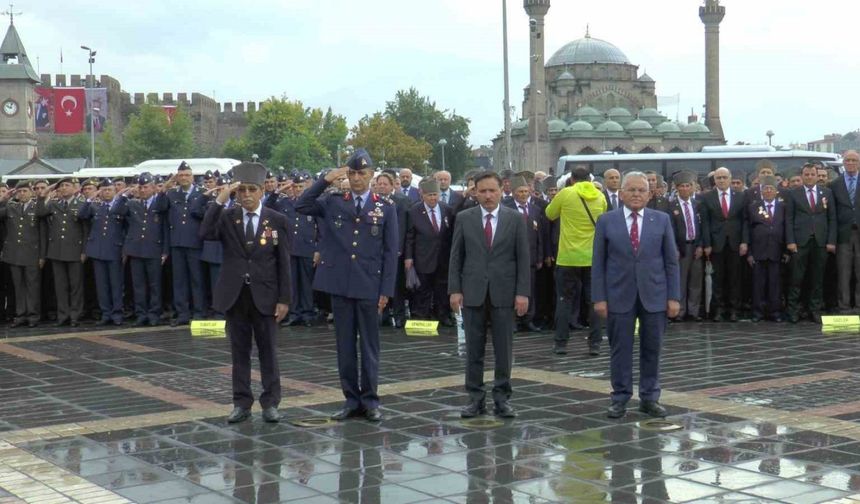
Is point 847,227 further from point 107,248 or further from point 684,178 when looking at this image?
point 107,248

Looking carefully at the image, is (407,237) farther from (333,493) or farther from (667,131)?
(667,131)

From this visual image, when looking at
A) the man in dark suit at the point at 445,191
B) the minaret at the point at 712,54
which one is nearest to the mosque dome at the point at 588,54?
the minaret at the point at 712,54

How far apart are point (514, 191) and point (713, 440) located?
750 cm

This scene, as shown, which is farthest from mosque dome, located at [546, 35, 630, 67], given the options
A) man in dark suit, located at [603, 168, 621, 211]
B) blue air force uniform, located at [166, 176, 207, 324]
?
man in dark suit, located at [603, 168, 621, 211]

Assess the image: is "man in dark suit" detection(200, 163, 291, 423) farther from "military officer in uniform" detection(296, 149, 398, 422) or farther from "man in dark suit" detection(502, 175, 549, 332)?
"man in dark suit" detection(502, 175, 549, 332)

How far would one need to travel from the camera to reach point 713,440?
8289 millimetres

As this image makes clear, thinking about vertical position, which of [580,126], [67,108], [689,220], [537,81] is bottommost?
[689,220]

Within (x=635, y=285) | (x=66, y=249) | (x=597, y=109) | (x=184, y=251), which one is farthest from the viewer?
(x=597, y=109)

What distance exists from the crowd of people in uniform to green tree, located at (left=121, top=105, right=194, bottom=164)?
69.9 meters

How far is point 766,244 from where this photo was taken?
1648cm

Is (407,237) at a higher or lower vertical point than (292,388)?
higher

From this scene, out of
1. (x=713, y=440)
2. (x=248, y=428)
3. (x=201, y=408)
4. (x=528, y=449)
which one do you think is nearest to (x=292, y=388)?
(x=201, y=408)

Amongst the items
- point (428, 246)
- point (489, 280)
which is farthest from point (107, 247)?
point (489, 280)

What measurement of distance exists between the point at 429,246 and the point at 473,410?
23.4ft
